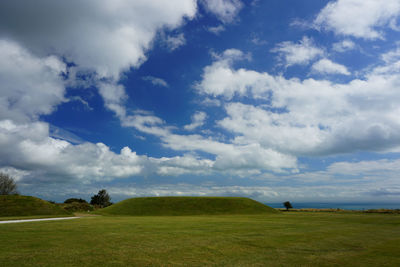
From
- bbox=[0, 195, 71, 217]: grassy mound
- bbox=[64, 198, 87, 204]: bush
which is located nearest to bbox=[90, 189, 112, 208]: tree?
bbox=[64, 198, 87, 204]: bush

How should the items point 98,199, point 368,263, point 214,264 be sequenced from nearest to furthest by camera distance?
point 214,264 < point 368,263 < point 98,199

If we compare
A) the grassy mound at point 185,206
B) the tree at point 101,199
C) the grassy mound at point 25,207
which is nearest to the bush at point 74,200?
the tree at point 101,199

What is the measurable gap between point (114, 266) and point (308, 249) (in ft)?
43.6

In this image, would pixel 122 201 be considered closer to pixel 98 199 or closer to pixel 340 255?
pixel 98 199

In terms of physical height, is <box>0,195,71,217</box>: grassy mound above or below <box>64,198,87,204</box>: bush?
above

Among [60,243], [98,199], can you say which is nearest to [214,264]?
[60,243]

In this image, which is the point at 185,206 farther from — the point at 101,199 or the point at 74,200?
the point at 74,200

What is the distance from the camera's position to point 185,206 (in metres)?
94.5

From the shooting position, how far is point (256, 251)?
→ 53.0ft

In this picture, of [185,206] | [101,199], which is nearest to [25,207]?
[185,206]

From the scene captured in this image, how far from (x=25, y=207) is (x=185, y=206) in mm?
51822

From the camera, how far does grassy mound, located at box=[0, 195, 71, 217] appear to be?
204 ft

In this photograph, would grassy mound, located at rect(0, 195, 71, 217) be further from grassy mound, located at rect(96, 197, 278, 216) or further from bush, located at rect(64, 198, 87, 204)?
bush, located at rect(64, 198, 87, 204)

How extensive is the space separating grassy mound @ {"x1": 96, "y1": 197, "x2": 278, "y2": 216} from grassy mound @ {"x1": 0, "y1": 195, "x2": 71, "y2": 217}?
66.9 ft
